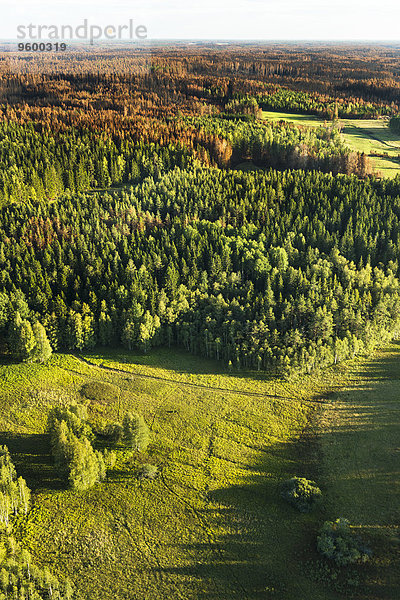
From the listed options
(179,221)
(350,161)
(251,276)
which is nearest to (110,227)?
(179,221)

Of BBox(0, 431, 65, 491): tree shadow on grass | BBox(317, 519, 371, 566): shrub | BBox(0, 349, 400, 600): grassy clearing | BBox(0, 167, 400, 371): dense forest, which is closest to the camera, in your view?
BBox(0, 349, 400, 600): grassy clearing

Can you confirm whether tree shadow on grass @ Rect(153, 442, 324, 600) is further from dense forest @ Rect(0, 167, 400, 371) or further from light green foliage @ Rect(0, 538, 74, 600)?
dense forest @ Rect(0, 167, 400, 371)

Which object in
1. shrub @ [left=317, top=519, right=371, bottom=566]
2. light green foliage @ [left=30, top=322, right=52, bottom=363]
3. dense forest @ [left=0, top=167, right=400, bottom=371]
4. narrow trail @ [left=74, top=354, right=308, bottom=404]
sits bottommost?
shrub @ [left=317, top=519, right=371, bottom=566]

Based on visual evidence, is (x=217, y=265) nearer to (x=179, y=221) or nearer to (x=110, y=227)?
(x=179, y=221)

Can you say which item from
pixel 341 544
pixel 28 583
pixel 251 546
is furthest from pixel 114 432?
pixel 341 544

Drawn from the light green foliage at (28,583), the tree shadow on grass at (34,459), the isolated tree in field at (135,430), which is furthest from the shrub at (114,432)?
the light green foliage at (28,583)

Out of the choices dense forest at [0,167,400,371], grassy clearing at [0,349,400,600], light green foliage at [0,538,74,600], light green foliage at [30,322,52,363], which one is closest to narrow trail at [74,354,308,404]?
grassy clearing at [0,349,400,600]
